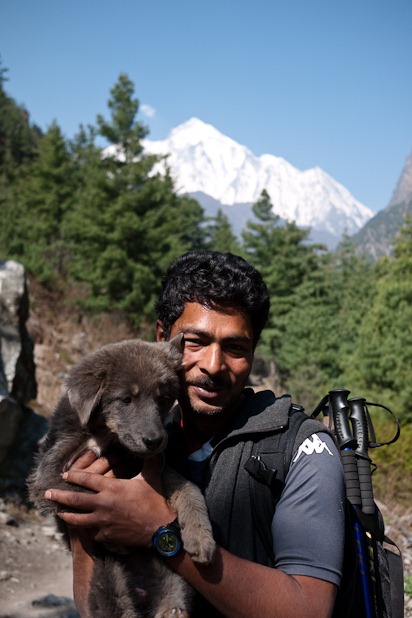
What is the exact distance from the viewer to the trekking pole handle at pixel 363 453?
2684 millimetres

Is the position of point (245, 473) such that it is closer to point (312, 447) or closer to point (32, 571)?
point (312, 447)

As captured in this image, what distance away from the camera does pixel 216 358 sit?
2842mm

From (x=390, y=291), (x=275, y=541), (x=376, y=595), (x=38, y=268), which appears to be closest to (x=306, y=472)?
(x=275, y=541)

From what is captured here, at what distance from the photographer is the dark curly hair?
2.95 m

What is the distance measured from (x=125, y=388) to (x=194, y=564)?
41.6 inches

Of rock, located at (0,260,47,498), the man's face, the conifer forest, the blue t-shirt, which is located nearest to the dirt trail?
rock, located at (0,260,47,498)

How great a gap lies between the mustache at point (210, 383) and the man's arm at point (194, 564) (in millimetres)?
467

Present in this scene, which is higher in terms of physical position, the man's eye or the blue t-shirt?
the man's eye

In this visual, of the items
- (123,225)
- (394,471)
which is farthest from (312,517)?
(123,225)

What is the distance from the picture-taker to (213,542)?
2.44m

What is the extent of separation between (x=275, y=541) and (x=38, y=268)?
23.2 meters

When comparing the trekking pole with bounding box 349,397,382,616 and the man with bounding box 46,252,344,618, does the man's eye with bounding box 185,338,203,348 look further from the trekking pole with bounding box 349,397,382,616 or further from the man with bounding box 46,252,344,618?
the trekking pole with bounding box 349,397,382,616

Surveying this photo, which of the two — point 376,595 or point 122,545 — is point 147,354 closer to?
point 122,545

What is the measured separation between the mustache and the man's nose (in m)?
0.04
